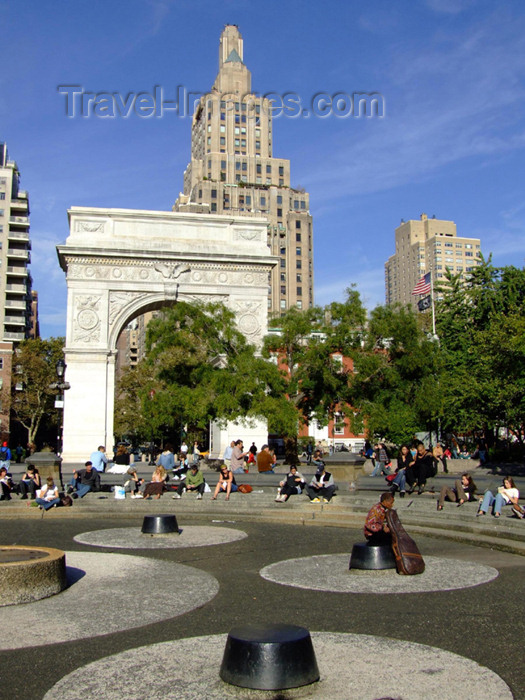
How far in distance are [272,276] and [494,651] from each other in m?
97.1

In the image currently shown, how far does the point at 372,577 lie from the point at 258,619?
2437mm

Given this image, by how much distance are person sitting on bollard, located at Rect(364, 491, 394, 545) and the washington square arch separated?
26942 millimetres

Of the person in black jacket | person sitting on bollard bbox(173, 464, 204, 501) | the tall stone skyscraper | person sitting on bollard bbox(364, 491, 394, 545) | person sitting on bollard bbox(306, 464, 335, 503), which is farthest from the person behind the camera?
the tall stone skyscraper

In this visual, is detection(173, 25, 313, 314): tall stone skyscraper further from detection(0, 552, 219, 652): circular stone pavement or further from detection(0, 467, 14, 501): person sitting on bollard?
detection(0, 552, 219, 652): circular stone pavement

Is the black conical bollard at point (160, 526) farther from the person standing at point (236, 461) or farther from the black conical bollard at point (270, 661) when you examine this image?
the person standing at point (236, 461)

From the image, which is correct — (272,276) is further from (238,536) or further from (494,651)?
(494,651)

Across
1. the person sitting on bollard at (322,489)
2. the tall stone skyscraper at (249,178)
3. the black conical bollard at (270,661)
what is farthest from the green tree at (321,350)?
the tall stone skyscraper at (249,178)

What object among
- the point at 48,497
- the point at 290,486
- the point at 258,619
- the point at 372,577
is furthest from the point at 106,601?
the point at 290,486

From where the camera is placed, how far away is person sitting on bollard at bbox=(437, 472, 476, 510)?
1450 centimetres

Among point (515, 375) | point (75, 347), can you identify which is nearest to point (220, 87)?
point (75, 347)

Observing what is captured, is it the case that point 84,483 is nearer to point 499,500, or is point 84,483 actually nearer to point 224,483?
point 224,483

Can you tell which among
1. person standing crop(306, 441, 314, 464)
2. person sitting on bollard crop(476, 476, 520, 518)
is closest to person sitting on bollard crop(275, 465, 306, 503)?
person sitting on bollard crop(476, 476, 520, 518)

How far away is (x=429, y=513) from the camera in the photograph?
14.1m

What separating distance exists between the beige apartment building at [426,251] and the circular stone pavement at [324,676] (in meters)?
165
